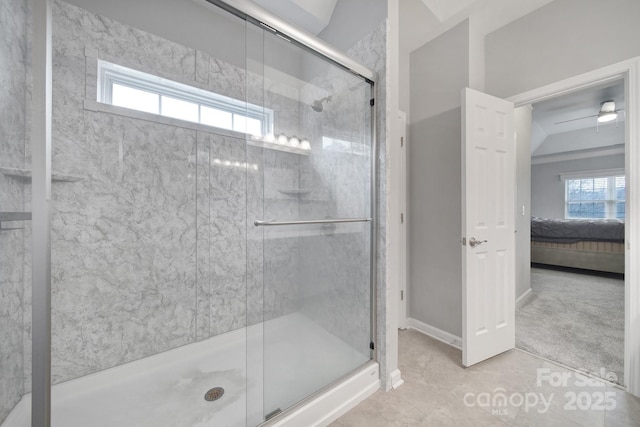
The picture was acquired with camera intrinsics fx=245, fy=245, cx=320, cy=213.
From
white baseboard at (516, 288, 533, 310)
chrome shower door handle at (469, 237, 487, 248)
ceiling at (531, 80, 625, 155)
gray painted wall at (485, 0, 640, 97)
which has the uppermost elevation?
ceiling at (531, 80, 625, 155)

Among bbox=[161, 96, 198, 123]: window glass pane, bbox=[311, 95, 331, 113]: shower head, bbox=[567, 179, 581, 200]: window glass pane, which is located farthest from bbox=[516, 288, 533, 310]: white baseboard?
bbox=[567, 179, 581, 200]: window glass pane

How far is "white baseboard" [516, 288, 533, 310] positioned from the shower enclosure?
2.39 meters

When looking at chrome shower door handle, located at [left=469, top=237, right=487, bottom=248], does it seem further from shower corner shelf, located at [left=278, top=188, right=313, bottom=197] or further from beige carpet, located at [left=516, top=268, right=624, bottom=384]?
shower corner shelf, located at [left=278, top=188, right=313, bottom=197]

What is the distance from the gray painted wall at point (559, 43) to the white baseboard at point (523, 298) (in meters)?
2.38

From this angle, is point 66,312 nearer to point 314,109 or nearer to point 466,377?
point 314,109

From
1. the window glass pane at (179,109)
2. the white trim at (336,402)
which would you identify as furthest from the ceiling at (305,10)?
the white trim at (336,402)

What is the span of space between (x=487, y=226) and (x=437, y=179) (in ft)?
2.02

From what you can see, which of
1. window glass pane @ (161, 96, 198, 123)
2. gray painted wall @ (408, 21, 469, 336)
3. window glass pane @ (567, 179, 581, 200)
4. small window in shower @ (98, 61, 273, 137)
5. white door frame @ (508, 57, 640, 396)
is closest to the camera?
small window in shower @ (98, 61, 273, 137)

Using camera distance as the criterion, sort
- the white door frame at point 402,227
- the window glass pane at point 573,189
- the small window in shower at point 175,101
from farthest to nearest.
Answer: the window glass pane at point 573,189 → the white door frame at point 402,227 → the small window in shower at point 175,101

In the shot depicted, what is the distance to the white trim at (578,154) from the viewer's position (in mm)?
5766

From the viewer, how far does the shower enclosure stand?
1340mm

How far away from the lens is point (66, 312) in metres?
1.46

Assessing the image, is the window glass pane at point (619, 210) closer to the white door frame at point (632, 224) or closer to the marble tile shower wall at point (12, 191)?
the white door frame at point (632, 224)

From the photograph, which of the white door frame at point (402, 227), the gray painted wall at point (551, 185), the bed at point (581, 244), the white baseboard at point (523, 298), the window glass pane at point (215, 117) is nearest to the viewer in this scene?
the window glass pane at point (215, 117)
